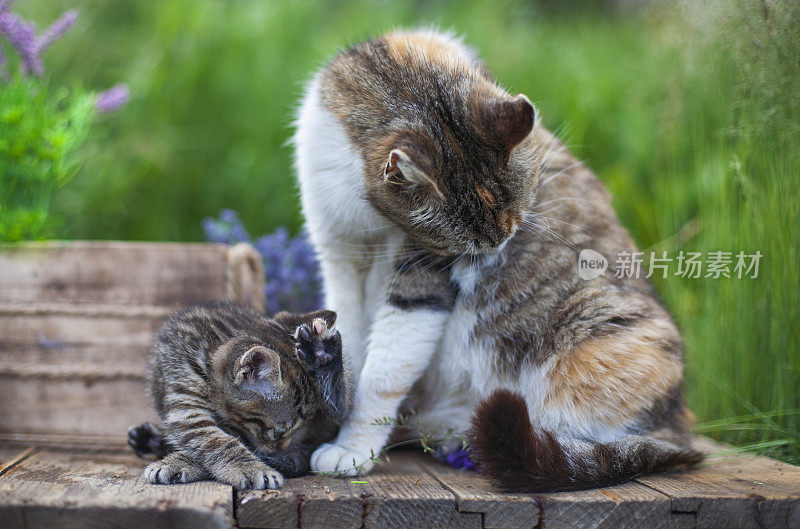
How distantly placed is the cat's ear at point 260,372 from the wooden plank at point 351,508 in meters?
0.28

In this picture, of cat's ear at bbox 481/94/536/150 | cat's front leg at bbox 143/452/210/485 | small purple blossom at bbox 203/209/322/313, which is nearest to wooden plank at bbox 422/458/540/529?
cat's front leg at bbox 143/452/210/485

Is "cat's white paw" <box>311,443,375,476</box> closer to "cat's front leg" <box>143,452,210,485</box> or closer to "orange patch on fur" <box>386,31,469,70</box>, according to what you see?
"cat's front leg" <box>143,452,210,485</box>

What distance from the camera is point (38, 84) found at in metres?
2.71

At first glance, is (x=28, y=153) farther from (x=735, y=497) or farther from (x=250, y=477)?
(x=735, y=497)

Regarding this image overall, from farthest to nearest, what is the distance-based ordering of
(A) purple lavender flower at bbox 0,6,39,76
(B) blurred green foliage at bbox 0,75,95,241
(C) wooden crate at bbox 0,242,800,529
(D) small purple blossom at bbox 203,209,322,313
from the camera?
(D) small purple blossom at bbox 203,209,322,313 < (B) blurred green foliage at bbox 0,75,95,241 < (A) purple lavender flower at bbox 0,6,39,76 < (C) wooden crate at bbox 0,242,800,529

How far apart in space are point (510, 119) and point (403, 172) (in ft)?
1.16

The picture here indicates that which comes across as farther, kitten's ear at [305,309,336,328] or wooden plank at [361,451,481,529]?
kitten's ear at [305,309,336,328]

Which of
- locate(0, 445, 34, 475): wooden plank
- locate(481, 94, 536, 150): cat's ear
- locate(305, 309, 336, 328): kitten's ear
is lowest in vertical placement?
locate(0, 445, 34, 475): wooden plank

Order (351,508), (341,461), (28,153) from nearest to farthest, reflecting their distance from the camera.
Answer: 1. (351,508)
2. (341,461)
3. (28,153)

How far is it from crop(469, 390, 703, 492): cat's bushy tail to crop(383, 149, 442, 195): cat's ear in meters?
0.62

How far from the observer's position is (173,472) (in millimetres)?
1755

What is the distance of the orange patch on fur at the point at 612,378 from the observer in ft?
6.54

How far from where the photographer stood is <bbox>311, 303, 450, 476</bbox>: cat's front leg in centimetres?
206

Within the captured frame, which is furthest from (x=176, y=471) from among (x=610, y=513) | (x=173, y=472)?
(x=610, y=513)
